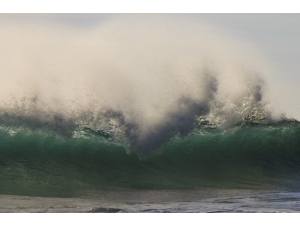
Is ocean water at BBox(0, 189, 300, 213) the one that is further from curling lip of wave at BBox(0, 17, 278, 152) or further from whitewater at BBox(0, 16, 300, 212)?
curling lip of wave at BBox(0, 17, 278, 152)

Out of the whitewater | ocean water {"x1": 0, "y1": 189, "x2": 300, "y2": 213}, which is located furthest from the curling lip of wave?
ocean water {"x1": 0, "y1": 189, "x2": 300, "y2": 213}

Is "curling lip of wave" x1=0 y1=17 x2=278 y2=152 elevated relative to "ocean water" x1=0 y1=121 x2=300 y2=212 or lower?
elevated

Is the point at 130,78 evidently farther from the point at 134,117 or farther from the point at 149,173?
the point at 149,173

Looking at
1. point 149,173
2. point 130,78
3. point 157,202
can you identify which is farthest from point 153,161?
point 130,78

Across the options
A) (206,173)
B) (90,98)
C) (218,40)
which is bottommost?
(206,173)

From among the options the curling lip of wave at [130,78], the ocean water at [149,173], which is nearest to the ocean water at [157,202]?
the ocean water at [149,173]

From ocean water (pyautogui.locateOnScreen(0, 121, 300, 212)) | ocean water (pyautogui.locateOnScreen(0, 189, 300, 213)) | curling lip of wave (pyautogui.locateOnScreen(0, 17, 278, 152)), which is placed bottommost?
ocean water (pyautogui.locateOnScreen(0, 189, 300, 213))
